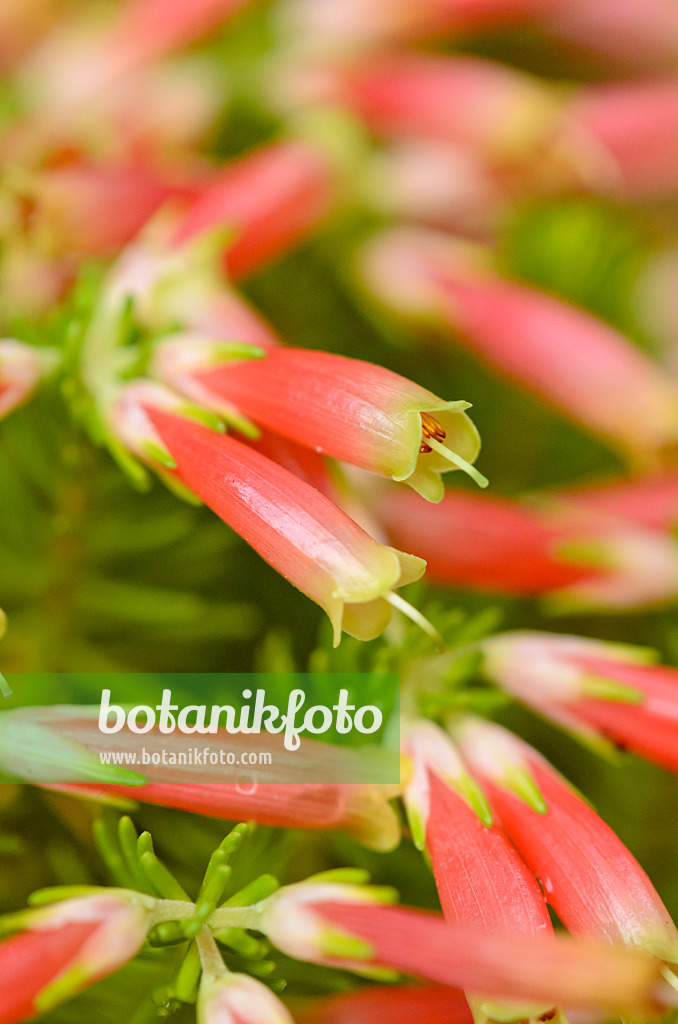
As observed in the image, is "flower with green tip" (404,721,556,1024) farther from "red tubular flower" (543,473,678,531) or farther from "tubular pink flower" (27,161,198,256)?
"tubular pink flower" (27,161,198,256)

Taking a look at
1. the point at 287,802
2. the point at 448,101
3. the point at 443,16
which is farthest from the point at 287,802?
the point at 443,16

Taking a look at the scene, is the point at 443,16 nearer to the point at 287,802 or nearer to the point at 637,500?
the point at 637,500

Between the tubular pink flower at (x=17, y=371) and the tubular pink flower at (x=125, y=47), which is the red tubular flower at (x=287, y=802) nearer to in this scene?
the tubular pink flower at (x=17, y=371)

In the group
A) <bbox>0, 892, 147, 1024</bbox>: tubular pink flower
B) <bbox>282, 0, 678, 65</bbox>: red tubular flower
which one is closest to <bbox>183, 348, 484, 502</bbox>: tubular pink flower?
<bbox>0, 892, 147, 1024</bbox>: tubular pink flower

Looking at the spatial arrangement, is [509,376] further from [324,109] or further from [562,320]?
[324,109]

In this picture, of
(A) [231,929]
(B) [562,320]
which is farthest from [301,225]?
(A) [231,929]

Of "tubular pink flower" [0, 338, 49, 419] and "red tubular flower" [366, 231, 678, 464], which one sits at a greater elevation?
"tubular pink flower" [0, 338, 49, 419]
